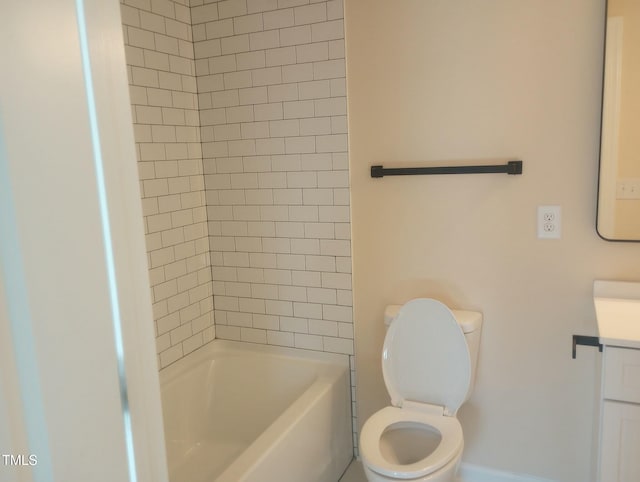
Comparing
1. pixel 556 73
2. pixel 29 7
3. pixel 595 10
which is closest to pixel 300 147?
pixel 556 73

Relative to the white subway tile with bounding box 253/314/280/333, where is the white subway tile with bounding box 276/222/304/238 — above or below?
above

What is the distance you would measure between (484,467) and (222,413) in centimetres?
127

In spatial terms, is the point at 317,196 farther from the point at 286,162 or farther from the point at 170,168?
the point at 170,168

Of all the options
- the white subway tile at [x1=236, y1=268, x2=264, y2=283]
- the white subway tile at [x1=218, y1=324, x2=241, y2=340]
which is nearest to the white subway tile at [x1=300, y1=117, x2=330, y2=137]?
the white subway tile at [x1=236, y1=268, x2=264, y2=283]

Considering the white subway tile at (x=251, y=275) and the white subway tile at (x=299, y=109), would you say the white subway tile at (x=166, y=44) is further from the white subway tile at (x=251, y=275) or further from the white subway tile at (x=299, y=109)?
the white subway tile at (x=251, y=275)

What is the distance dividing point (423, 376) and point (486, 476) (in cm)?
60

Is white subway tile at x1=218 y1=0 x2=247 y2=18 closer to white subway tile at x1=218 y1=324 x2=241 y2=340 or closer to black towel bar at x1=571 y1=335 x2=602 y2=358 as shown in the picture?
white subway tile at x1=218 y1=324 x2=241 y2=340

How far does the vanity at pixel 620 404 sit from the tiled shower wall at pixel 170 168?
1.76m

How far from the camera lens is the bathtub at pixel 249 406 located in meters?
2.15

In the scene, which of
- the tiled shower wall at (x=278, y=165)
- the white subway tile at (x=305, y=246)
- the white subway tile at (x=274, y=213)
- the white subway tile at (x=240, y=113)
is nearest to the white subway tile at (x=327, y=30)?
the tiled shower wall at (x=278, y=165)

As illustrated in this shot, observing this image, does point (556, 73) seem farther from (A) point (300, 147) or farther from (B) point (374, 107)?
(A) point (300, 147)

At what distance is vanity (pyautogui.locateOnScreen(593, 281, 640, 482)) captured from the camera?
152 cm

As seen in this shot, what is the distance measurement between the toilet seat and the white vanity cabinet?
1.58ft

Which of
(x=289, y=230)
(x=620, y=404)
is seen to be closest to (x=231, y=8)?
(x=289, y=230)
